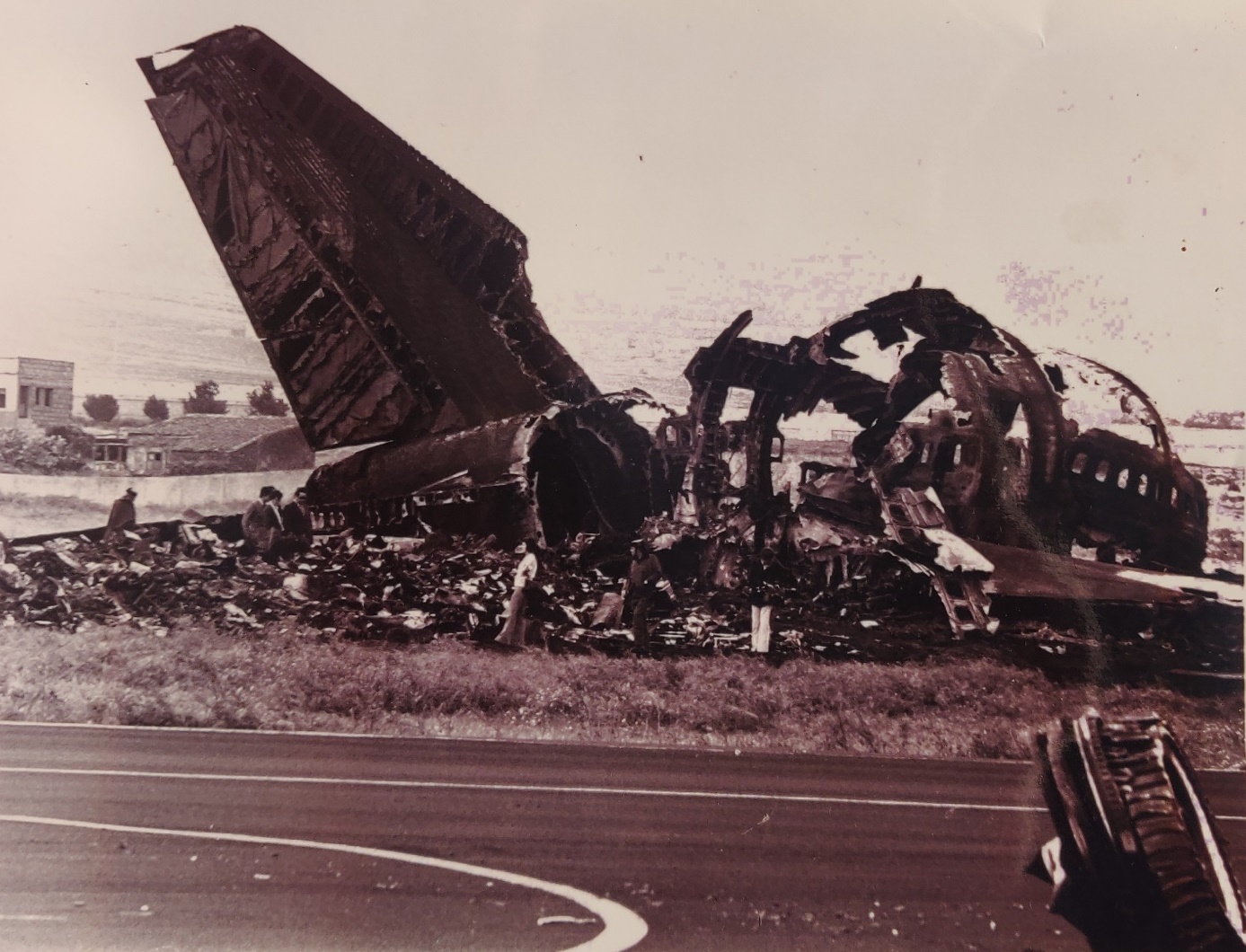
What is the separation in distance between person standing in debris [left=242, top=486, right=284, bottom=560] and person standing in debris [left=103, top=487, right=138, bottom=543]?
0.46 meters

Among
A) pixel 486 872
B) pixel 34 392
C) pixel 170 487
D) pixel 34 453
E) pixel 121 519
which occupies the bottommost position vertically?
pixel 486 872

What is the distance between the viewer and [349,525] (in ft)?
10.8

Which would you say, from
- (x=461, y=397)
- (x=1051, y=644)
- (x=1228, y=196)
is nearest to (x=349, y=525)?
(x=461, y=397)

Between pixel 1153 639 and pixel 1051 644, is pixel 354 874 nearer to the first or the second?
pixel 1051 644

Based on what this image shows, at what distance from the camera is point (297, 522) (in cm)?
327

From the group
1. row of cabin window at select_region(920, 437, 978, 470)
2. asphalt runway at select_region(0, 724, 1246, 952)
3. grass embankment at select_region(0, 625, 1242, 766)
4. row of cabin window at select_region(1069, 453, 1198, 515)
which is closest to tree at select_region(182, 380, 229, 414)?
grass embankment at select_region(0, 625, 1242, 766)

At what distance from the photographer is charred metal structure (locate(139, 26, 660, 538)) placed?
3258 millimetres

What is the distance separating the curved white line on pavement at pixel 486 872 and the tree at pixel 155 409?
4.93ft

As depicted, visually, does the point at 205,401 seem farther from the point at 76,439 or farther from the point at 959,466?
the point at 959,466

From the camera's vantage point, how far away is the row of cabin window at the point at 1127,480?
3.29 m

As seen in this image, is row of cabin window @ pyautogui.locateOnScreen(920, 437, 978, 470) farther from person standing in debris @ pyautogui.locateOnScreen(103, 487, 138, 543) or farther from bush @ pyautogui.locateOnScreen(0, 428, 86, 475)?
bush @ pyautogui.locateOnScreen(0, 428, 86, 475)

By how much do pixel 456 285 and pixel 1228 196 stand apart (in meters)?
3.04

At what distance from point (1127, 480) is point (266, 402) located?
343 centimetres

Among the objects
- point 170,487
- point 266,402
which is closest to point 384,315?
point 266,402
